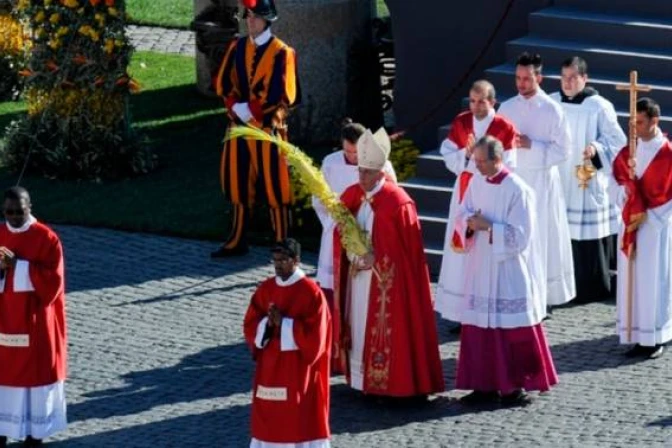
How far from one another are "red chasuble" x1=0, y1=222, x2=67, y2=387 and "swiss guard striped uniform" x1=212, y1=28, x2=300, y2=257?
433 cm

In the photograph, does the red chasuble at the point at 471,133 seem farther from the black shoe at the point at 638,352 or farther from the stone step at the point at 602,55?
the stone step at the point at 602,55

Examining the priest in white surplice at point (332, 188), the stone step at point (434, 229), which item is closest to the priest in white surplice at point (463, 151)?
the priest in white surplice at point (332, 188)

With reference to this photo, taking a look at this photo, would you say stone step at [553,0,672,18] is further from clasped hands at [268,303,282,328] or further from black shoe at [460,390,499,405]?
clasped hands at [268,303,282,328]

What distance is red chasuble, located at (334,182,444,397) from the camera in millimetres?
14438

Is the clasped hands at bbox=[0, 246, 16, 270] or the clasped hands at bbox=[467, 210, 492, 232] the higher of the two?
the clasped hands at bbox=[467, 210, 492, 232]

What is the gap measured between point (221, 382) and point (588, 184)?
374 centimetres

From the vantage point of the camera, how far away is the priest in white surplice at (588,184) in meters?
16.8

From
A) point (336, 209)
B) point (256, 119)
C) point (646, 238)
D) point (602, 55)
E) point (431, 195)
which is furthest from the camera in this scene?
point (602, 55)

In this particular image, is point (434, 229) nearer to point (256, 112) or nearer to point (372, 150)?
point (256, 112)

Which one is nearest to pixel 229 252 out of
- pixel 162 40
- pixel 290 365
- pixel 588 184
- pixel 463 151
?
pixel 463 151

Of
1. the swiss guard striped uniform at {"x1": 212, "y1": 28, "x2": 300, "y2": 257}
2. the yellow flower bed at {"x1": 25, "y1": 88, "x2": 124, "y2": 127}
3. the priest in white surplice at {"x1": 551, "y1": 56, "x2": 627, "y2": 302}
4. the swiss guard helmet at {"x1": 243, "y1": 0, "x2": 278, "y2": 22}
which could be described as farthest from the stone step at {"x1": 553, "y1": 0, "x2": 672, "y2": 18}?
the yellow flower bed at {"x1": 25, "y1": 88, "x2": 124, "y2": 127}

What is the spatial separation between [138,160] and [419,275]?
691cm

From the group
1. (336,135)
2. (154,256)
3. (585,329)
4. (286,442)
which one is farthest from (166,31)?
(286,442)

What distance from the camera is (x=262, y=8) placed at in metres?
17.8
